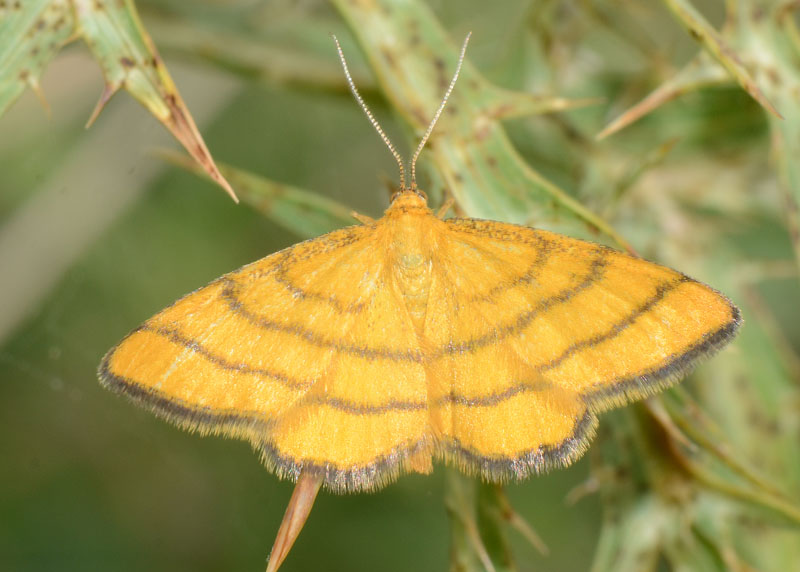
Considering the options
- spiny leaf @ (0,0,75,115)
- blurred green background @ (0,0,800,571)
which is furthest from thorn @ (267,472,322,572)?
spiny leaf @ (0,0,75,115)

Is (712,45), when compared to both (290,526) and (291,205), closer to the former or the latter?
(291,205)

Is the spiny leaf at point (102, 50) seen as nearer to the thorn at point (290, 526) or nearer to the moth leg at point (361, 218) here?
the moth leg at point (361, 218)

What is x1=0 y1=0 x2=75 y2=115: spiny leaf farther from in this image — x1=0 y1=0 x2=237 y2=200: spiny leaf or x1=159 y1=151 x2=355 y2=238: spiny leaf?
x1=159 y1=151 x2=355 y2=238: spiny leaf

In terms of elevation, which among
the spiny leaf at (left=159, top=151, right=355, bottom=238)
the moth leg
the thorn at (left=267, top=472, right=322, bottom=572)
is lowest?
the thorn at (left=267, top=472, right=322, bottom=572)

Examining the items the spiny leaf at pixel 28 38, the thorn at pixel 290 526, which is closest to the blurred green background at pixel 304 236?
the thorn at pixel 290 526

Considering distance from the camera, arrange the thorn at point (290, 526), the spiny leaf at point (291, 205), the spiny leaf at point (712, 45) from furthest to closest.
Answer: the spiny leaf at point (291, 205) < the spiny leaf at point (712, 45) < the thorn at point (290, 526)

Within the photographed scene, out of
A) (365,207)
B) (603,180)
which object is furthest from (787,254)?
(365,207)

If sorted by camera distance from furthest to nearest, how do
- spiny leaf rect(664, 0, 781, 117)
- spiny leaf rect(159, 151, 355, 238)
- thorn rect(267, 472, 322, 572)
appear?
spiny leaf rect(159, 151, 355, 238), spiny leaf rect(664, 0, 781, 117), thorn rect(267, 472, 322, 572)

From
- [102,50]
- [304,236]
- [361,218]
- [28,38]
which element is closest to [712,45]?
[361,218]
